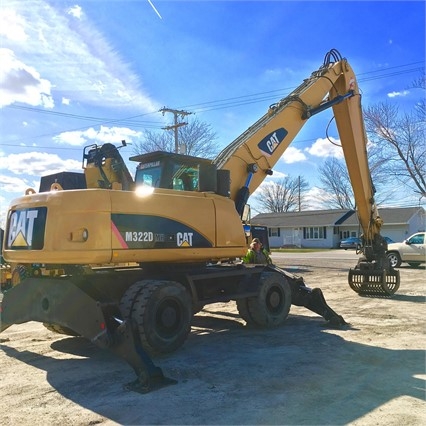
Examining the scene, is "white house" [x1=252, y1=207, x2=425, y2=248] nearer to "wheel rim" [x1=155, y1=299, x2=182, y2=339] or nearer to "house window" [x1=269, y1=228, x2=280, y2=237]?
"house window" [x1=269, y1=228, x2=280, y2=237]

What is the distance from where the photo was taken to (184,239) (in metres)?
7.28

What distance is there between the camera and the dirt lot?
4625mm

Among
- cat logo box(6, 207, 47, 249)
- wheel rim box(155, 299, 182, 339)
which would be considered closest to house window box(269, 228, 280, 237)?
A: wheel rim box(155, 299, 182, 339)

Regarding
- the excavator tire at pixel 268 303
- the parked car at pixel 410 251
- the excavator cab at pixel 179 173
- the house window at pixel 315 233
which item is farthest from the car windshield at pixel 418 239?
the house window at pixel 315 233

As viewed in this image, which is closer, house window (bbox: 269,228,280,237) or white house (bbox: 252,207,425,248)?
white house (bbox: 252,207,425,248)

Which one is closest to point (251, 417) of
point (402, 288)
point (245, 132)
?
point (245, 132)

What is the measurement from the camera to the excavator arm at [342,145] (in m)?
9.24

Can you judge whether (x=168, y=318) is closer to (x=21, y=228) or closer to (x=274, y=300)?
(x=21, y=228)

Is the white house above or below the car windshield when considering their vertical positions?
above

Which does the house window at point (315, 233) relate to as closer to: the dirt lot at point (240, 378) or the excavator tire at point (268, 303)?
the dirt lot at point (240, 378)

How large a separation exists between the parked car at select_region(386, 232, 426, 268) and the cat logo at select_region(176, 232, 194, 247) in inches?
672

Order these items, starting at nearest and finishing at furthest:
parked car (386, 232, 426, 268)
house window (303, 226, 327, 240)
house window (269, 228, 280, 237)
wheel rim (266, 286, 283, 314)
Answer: wheel rim (266, 286, 283, 314), parked car (386, 232, 426, 268), house window (303, 226, 327, 240), house window (269, 228, 280, 237)

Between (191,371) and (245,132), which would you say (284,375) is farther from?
(245,132)

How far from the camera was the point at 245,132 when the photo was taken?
9750 mm
